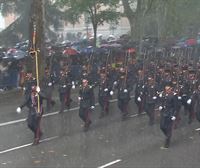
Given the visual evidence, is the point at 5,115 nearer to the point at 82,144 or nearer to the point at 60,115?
the point at 60,115

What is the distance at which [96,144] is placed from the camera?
14930 millimetres

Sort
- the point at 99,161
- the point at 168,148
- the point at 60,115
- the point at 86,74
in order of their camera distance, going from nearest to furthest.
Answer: the point at 99,161 → the point at 168,148 → the point at 60,115 → the point at 86,74

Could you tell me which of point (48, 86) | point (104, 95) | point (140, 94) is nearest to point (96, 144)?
point (104, 95)

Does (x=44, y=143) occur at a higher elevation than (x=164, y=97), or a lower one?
lower

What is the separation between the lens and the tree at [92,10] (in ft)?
99.8

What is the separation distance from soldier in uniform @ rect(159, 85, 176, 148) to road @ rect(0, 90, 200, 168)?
0.40 metres

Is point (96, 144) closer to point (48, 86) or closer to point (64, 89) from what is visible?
point (64, 89)

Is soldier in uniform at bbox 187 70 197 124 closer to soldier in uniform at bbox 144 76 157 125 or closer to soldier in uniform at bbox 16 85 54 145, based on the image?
soldier in uniform at bbox 144 76 157 125

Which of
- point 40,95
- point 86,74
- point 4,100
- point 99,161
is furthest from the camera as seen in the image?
point 4,100

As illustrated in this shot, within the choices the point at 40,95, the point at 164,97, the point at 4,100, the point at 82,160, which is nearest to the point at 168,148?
the point at 164,97

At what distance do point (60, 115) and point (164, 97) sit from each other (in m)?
5.15

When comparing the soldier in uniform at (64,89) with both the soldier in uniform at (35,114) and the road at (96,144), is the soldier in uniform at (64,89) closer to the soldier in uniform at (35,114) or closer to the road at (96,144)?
the road at (96,144)

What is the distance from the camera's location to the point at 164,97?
50.0ft

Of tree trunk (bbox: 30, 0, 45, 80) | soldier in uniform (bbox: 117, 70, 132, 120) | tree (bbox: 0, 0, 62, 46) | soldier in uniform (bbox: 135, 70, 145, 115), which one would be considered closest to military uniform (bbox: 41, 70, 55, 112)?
tree trunk (bbox: 30, 0, 45, 80)
